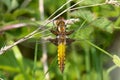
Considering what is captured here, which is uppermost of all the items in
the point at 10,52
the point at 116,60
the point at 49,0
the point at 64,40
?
the point at 49,0

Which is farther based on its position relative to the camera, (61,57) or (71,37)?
(71,37)

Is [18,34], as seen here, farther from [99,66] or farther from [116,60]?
[116,60]

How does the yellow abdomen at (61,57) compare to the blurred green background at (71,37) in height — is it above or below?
below

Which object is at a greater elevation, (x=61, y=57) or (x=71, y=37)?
(x=71, y=37)

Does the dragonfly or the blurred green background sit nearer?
the dragonfly

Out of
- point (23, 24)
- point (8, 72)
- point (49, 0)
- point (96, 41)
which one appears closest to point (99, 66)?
point (96, 41)

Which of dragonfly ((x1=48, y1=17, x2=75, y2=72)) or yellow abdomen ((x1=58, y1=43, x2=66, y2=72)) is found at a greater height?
dragonfly ((x1=48, y1=17, x2=75, y2=72))

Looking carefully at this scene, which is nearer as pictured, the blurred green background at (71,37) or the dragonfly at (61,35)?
the dragonfly at (61,35)

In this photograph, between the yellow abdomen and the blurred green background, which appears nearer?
the yellow abdomen

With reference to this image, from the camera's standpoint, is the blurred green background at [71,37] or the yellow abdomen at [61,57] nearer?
the yellow abdomen at [61,57]

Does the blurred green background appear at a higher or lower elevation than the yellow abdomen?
higher

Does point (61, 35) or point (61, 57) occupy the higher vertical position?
point (61, 35)
